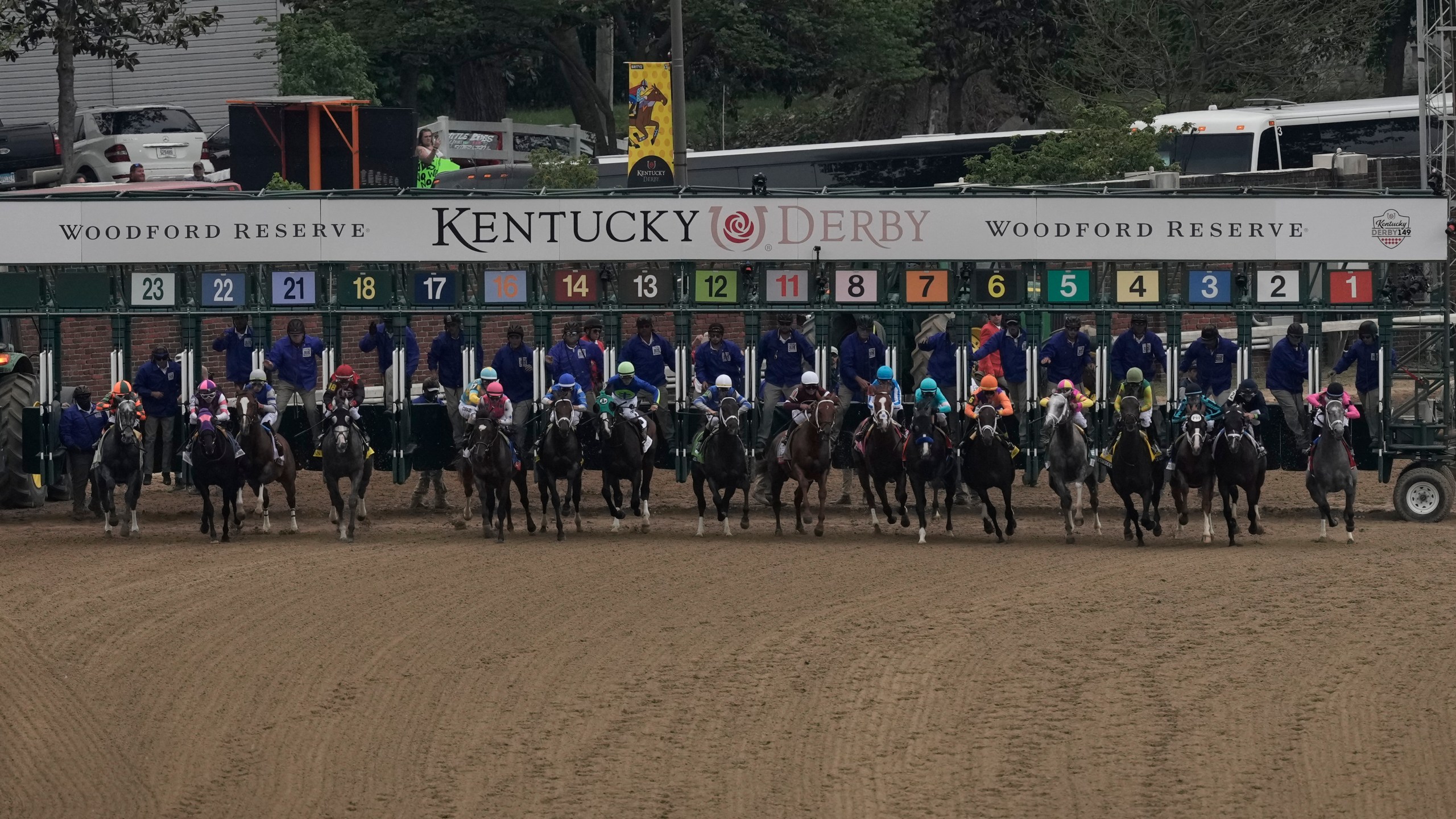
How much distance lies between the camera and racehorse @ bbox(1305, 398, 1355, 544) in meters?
16.7

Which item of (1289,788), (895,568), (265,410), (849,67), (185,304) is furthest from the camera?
(849,67)

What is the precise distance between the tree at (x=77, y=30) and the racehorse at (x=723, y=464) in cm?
1732

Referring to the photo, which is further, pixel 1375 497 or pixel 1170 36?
pixel 1170 36

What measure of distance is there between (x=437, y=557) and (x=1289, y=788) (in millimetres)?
8132

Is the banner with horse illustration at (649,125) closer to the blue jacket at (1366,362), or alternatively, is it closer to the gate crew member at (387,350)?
the gate crew member at (387,350)

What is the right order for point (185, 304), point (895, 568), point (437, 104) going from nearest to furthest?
point (895, 568), point (185, 304), point (437, 104)

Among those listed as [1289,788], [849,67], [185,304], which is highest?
[849,67]

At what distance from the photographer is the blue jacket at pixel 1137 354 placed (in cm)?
1866

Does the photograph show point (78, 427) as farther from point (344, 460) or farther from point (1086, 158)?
point (1086, 158)

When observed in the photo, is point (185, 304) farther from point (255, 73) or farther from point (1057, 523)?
point (255, 73)

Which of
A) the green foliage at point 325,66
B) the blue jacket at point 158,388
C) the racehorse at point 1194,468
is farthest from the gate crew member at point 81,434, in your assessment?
the green foliage at point 325,66

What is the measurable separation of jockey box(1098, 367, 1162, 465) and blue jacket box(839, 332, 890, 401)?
2.28 meters

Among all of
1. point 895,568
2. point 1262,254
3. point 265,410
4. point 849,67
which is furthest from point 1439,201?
point 849,67

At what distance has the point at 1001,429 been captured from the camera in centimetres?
1773
